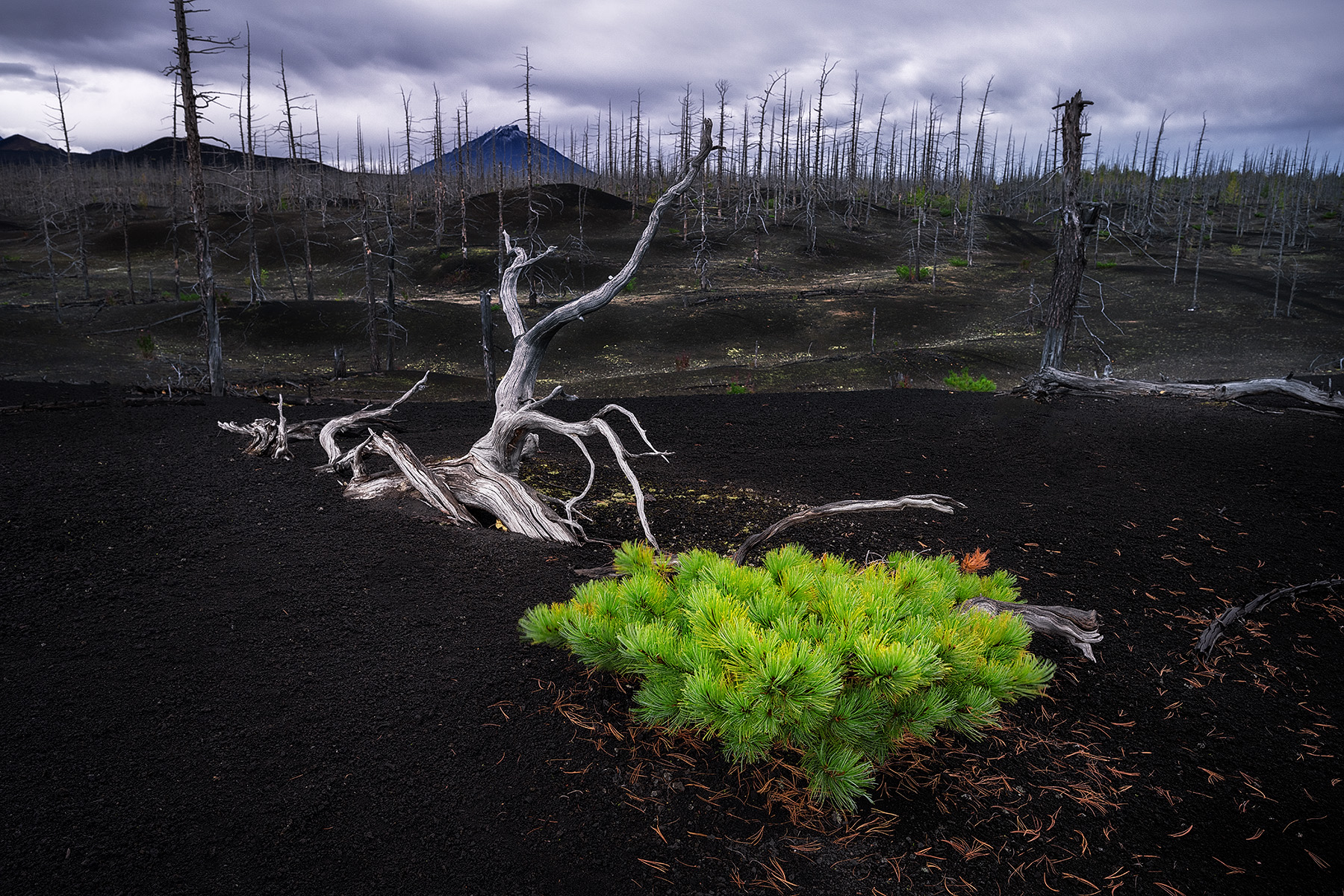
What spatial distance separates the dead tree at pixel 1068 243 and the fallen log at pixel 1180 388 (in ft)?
2.26

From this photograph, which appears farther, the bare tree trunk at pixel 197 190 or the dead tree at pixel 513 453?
the bare tree trunk at pixel 197 190

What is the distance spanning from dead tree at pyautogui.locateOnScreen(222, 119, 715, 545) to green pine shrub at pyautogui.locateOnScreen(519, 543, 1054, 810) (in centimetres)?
208

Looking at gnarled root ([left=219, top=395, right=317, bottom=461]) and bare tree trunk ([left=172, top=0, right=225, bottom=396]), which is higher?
bare tree trunk ([left=172, top=0, right=225, bottom=396])

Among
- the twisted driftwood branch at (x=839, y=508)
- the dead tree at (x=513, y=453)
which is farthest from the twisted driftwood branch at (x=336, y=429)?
the twisted driftwood branch at (x=839, y=508)

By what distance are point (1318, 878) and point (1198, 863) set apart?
386 millimetres

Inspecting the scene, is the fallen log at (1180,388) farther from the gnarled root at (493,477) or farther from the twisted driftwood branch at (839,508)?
the gnarled root at (493,477)

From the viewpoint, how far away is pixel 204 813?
107 inches

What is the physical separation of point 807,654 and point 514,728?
5.13ft

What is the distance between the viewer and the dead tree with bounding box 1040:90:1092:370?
1286 centimetres

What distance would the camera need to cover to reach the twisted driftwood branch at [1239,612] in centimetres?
427

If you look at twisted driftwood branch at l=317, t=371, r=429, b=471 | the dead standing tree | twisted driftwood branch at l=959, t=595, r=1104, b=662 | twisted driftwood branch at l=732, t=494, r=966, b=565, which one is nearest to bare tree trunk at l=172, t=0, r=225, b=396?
the dead standing tree

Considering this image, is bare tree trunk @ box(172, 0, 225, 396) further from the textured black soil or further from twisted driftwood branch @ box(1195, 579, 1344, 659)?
twisted driftwood branch @ box(1195, 579, 1344, 659)

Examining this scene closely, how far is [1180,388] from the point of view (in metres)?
12.1

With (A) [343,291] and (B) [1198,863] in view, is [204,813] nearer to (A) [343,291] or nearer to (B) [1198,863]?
(B) [1198,863]
